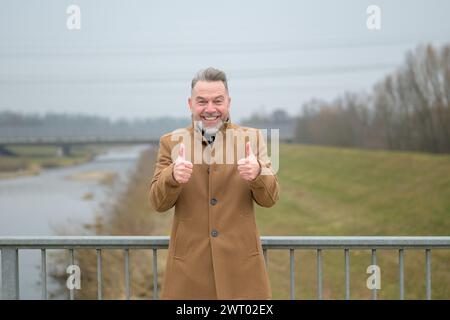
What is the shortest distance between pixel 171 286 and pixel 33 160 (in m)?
46.1

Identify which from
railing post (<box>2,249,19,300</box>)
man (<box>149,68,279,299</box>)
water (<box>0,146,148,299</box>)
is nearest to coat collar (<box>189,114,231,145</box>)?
man (<box>149,68,279,299</box>)

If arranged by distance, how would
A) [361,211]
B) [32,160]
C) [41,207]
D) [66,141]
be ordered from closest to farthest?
[41,207], [361,211], [66,141], [32,160]

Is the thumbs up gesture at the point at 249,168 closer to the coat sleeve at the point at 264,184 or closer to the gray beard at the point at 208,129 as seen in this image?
the coat sleeve at the point at 264,184

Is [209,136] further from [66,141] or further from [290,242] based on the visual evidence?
[66,141]

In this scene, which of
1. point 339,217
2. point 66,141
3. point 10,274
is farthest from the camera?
point 66,141

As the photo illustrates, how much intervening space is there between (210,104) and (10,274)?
173 centimetres

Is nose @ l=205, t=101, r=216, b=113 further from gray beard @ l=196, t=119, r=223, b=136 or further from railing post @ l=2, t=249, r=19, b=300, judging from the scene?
railing post @ l=2, t=249, r=19, b=300

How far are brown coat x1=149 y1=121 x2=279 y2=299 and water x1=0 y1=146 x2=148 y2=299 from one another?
11.7m

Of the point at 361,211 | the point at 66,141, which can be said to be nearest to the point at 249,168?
the point at 361,211

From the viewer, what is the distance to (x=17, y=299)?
3365mm

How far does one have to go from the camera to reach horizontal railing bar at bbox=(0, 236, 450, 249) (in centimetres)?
326

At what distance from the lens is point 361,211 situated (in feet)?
94.4

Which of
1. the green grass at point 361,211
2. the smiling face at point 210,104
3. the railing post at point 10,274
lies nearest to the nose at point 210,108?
the smiling face at point 210,104

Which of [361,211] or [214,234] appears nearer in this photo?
[214,234]
